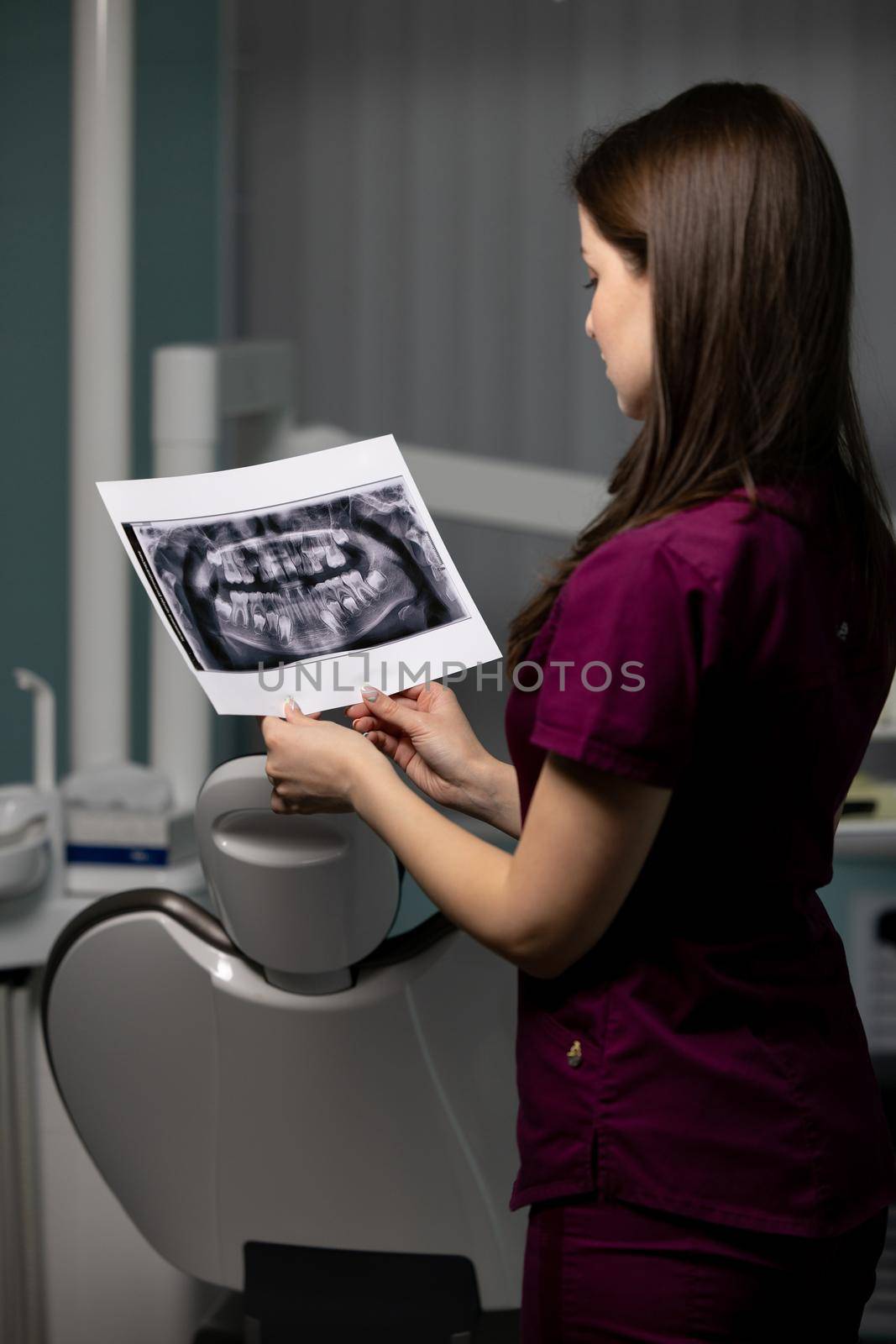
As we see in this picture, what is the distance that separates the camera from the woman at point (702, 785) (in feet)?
2.33

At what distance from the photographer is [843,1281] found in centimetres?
80

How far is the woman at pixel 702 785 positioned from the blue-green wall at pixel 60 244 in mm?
1859

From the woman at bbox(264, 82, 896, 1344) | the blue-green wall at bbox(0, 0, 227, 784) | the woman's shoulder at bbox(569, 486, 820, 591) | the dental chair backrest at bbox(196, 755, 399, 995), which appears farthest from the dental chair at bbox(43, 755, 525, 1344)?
the blue-green wall at bbox(0, 0, 227, 784)

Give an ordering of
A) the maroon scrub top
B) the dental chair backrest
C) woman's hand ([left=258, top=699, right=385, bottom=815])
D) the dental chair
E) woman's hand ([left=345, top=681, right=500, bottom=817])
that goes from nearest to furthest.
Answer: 1. the maroon scrub top
2. woman's hand ([left=258, top=699, right=385, bottom=815])
3. woman's hand ([left=345, top=681, right=500, bottom=817])
4. the dental chair backrest
5. the dental chair

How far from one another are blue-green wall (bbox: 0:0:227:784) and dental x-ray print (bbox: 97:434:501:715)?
158 cm

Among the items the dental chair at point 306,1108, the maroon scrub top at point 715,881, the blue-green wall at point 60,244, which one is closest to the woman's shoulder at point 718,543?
the maroon scrub top at point 715,881

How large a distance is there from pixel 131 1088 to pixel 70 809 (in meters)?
0.50

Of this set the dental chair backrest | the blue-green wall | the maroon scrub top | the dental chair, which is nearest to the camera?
the maroon scrub top

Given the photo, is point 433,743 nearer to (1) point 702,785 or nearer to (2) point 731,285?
(1) point 702,785

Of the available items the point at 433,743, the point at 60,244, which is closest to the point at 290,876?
the point at 433,743

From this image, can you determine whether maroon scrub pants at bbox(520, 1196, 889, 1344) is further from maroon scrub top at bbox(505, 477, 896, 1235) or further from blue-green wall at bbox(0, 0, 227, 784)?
blue-green wall at bbox(0, 0, 227, 784)

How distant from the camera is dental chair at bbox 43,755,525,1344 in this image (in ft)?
4.11

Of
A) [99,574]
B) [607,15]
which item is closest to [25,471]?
[99,574]

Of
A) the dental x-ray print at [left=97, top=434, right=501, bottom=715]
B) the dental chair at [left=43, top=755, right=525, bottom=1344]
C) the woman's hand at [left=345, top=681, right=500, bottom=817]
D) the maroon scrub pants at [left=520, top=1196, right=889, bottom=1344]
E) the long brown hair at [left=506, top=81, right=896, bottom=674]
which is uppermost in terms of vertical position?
the long brown hair at [left=506, top=81, right=896, bottom=674]
